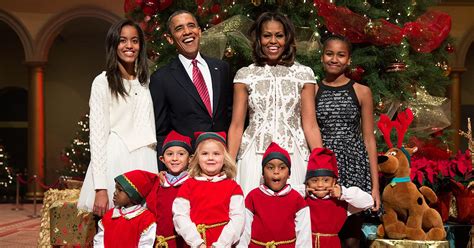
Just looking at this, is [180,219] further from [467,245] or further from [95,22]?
[95,22]

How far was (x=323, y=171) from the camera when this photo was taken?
12.2ft

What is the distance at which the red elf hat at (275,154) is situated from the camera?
12.1 feet

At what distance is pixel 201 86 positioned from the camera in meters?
3.99

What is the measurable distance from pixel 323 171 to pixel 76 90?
13.5 m

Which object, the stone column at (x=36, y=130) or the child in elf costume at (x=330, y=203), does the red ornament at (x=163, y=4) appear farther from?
the stone column at (x=36, y=130)

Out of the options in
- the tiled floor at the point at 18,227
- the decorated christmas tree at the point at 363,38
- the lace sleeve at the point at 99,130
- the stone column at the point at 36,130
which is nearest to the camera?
the lace sleeve at the point at 99,130

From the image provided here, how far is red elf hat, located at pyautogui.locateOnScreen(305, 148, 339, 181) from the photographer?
373 centimetres

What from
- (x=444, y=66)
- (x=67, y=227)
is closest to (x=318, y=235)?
(x=67, y=227)

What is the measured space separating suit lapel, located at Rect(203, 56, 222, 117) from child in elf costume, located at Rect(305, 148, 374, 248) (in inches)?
25.1

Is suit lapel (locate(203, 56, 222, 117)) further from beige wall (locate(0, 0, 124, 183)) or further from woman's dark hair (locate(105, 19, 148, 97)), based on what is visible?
beige wall (locate(0, 0, 124, 183))

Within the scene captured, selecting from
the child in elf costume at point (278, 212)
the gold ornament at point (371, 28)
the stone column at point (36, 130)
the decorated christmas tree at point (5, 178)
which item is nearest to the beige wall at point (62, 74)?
the decorated christmas tree at point (5, 178)

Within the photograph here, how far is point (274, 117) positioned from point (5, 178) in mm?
11743

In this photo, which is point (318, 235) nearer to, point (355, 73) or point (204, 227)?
point (204, 227)

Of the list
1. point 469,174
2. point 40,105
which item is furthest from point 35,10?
point 469,174
